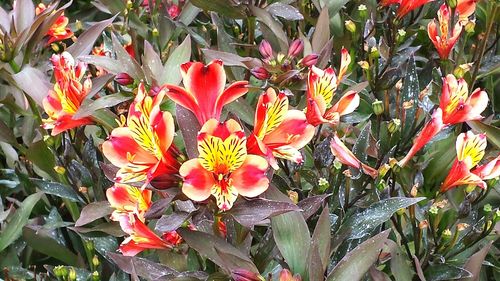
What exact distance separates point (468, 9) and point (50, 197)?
98 cm

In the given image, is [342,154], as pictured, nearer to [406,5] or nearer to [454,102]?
[454,102]

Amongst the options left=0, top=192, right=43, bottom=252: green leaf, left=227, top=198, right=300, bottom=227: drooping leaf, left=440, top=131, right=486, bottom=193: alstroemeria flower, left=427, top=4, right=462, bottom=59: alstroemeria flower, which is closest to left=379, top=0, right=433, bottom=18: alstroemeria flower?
left=427, top=4, right=462, bottom=59: alstroemeria flower

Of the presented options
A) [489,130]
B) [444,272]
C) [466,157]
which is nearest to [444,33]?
[489,130]

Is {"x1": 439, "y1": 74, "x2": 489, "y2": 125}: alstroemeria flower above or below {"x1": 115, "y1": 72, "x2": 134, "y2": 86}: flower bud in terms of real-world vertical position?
above

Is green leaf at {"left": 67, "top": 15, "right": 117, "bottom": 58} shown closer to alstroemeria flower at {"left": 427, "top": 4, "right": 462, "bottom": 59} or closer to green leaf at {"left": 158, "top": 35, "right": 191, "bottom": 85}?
green leaf at {"left": 158, "top": 35, "right": 191, "bottom": 85}

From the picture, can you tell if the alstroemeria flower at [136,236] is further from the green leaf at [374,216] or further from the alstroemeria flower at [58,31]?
the alstroemeria flower at [58,31]

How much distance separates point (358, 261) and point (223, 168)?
23 cm

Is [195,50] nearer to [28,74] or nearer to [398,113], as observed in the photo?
[28,74]

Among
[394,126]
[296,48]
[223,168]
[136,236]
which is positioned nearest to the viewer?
[223,168]

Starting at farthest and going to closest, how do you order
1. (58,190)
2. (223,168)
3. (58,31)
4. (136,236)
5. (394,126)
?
(58,31) < (58,190) < (394,126) < (136,236) < (223,168)

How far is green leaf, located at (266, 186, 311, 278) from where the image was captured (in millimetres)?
930

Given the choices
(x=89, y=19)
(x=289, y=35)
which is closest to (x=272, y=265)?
(x=289, y=35)

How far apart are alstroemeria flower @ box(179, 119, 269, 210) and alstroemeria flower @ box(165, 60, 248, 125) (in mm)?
65

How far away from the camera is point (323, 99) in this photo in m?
0.98
